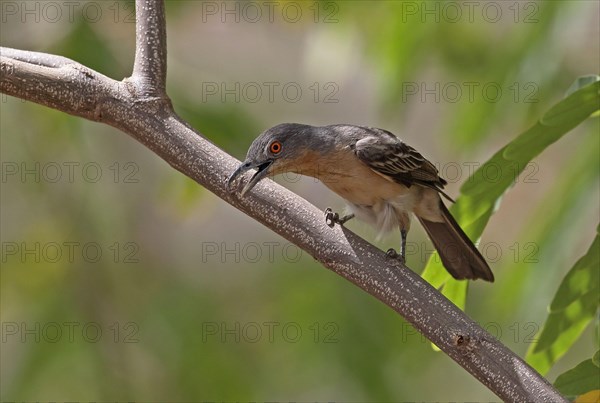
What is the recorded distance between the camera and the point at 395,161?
444 centimetres

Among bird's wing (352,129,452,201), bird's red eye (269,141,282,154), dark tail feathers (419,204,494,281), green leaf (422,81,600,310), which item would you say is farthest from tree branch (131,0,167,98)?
bird's wing (352,129,452,201)

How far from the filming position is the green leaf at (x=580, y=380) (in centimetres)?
286

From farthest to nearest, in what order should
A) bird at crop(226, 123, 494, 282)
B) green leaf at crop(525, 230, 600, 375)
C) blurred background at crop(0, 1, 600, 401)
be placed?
blurred background at crop(0, 1, 600, 401), bird at crop(226, 123, 494, 282), green leaf at crop(525, 230, 600, 375)

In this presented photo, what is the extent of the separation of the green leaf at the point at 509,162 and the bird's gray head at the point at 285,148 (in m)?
0.96

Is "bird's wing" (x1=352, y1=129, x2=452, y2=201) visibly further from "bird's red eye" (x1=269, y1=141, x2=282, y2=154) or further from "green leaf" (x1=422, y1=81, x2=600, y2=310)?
"green leaf" (x1=422, y1=81, x2=600, y2=310)

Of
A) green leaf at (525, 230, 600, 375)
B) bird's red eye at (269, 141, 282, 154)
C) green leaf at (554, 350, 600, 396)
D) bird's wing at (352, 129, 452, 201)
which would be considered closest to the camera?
green leaf at (554, 350, 600, 396)

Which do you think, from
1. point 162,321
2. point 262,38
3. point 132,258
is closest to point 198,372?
point 162,321

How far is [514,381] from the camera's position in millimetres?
2537

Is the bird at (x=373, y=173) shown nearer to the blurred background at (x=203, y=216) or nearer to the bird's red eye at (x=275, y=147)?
the bird's red eye at (x=275, y=147)

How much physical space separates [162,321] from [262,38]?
3.64m

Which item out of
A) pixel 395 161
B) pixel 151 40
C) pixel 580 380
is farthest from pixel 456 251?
pixel 151 40

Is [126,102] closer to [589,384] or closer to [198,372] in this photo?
[589,384]

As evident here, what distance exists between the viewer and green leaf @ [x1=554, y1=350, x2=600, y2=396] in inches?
113

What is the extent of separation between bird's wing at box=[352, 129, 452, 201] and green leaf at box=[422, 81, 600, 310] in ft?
3.91
